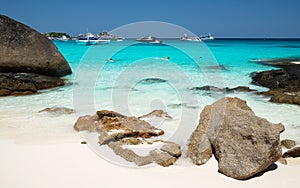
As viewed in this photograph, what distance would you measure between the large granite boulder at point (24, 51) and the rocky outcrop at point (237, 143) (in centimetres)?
850

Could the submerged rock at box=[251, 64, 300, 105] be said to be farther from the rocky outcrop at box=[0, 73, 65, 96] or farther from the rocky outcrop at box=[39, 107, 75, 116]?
the rocky outcrop at box=[0, 73, 65, 96]

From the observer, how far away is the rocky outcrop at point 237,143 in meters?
3.38

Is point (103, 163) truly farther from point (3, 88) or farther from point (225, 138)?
point (3, 88)

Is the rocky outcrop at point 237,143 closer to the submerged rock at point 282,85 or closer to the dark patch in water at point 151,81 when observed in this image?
the submerged rock at point 282,85

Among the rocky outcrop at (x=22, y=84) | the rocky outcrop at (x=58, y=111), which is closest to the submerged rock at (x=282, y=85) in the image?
the rocky outcrop at (x=58, y=111)

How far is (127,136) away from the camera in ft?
15.1

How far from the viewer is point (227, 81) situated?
1249 cm

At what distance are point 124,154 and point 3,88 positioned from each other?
6.35 metres

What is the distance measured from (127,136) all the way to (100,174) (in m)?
1.20

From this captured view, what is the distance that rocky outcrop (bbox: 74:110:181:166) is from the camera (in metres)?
3.82

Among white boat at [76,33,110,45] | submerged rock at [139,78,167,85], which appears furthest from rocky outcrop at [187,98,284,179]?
white boat at [76,33,110,45]

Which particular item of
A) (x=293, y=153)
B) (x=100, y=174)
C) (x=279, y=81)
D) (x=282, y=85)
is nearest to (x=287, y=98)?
(x=282, y=85)

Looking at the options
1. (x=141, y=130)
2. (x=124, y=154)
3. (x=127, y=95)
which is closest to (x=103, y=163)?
(x=124, y=154)

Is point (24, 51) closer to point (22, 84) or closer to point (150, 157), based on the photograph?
point (22, 84)
